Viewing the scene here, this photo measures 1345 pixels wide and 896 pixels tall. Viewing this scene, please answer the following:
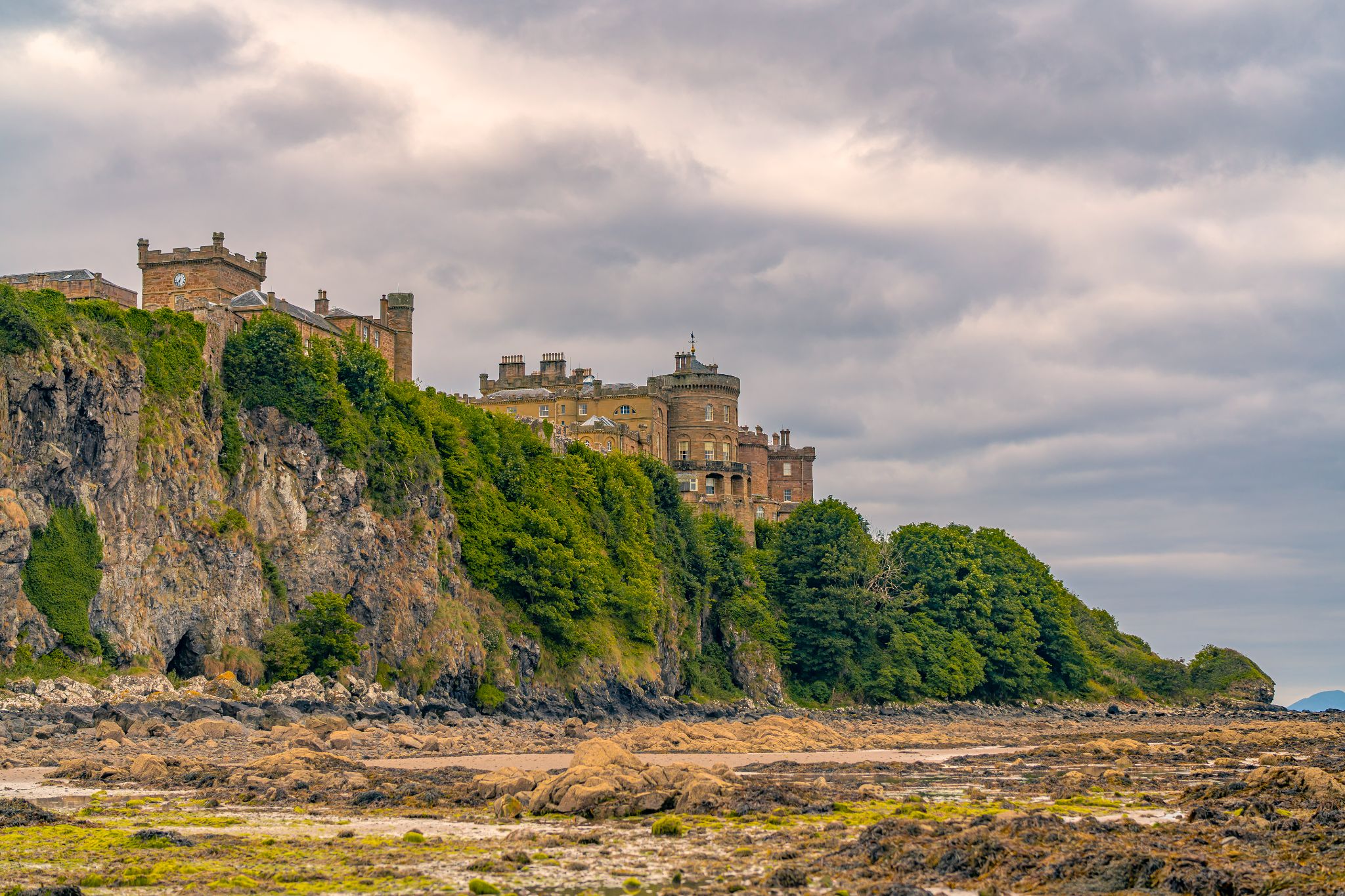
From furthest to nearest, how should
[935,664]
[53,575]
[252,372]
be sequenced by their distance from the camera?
1. [935,664]
2. [252,372]
3. [53,575]

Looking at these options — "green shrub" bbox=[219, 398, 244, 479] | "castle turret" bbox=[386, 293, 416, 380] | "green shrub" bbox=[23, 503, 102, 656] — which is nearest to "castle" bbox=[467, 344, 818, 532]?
"castle turret" bbox=[386, 293, 416, 380]

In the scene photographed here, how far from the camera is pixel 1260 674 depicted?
10669 cm

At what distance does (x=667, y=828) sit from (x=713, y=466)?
8656cm

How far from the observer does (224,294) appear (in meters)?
71.9

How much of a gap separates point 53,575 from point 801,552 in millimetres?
55364

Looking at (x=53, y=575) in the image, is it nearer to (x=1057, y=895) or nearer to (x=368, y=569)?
(x=368, y=569)

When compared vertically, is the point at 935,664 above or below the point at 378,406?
below

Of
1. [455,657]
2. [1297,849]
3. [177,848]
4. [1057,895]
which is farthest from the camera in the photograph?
[455,657]

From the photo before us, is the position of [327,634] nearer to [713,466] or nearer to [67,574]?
[67,574]

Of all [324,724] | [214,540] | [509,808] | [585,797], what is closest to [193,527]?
[214,540]

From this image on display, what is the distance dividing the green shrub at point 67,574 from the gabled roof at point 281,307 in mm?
22442

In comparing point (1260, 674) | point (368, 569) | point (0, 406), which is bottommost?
point (1260, 674)

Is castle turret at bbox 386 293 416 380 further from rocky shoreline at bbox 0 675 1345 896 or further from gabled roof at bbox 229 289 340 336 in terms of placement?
rocky shoreline at bbox 0 675 1345 896

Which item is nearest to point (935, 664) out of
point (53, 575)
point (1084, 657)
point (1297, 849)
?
point (1084, 657)
